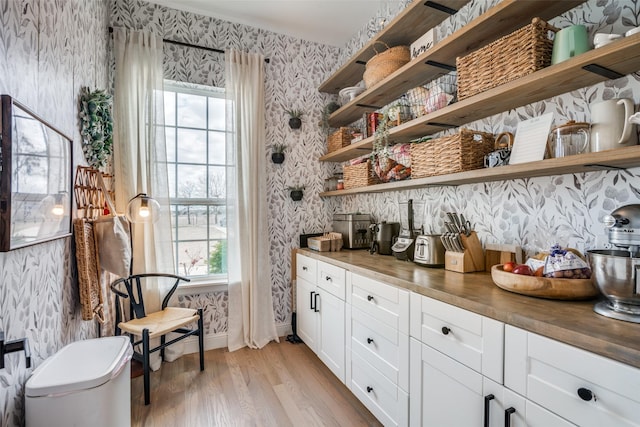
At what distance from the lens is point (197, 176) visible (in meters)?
2.87

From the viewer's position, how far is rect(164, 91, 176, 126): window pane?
9.07ft

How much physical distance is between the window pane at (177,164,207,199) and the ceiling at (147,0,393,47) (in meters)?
1.34

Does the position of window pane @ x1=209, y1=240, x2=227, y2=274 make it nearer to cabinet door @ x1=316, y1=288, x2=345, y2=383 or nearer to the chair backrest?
the chair backrest

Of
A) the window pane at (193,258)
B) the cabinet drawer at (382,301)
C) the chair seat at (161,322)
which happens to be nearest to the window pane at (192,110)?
the window pane at (193,258)

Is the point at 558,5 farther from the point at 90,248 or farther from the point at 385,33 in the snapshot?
the point at 90,248

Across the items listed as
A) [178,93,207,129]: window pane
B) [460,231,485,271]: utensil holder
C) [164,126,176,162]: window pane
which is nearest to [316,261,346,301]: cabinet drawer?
[460,231,485,271]: utensil holder

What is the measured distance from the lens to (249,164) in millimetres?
2816

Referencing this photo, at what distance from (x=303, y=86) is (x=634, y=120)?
2599mm

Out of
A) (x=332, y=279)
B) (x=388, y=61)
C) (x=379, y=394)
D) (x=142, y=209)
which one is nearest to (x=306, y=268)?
(x=332, y=279)

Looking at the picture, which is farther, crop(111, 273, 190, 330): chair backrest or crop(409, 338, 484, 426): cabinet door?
crop(111, 273, 190, 330): chair backrest

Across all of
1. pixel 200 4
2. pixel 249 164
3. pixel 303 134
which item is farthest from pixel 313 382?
pixel 200 4

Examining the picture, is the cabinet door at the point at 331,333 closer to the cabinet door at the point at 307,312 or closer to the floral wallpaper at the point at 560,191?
the cabinet door at the point at 307,312

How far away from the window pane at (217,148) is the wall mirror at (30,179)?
144 cm

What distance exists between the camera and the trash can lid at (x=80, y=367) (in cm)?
104
